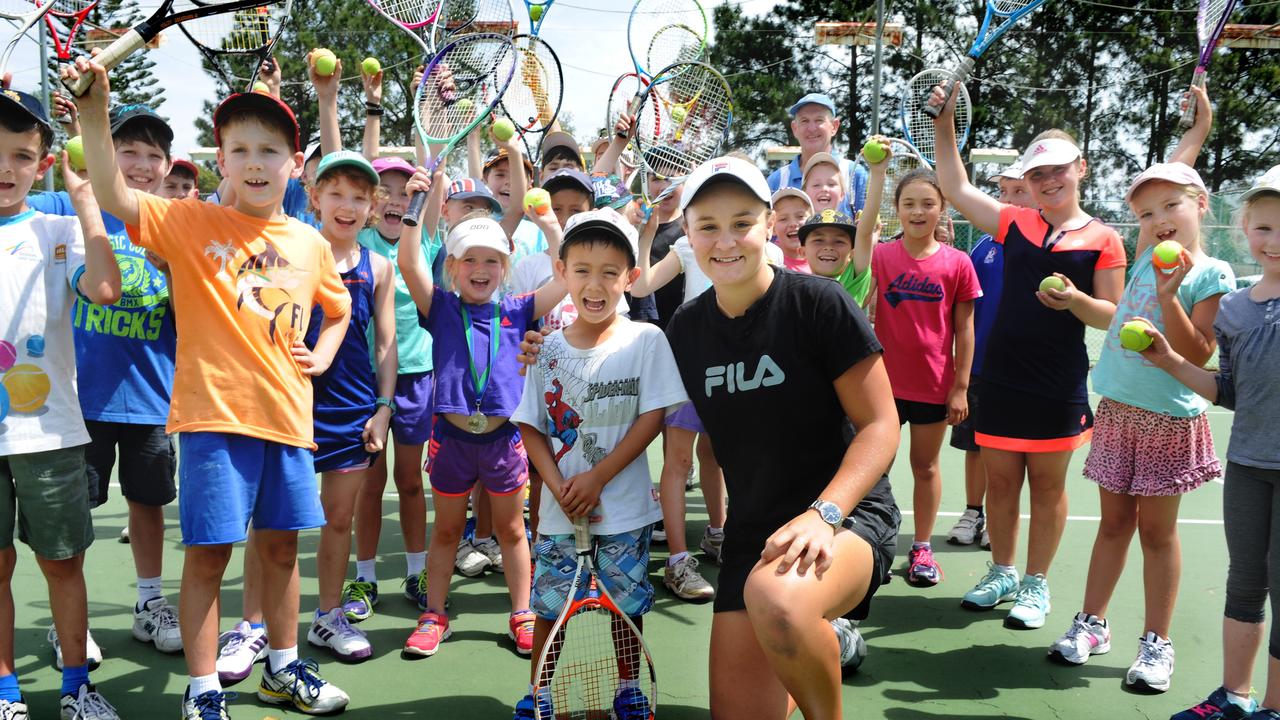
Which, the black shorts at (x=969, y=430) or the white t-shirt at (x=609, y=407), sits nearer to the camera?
the white t-shirt at (x=609, y=407)

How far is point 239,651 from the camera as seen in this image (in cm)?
364

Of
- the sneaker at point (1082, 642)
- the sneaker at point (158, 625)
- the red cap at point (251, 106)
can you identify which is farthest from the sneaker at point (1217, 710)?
the sneaker at point (158, 625)

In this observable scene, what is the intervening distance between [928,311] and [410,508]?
2751mm

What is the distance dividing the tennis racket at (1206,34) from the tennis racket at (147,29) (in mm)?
3670

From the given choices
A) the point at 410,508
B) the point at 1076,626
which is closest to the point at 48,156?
the point at 410,508

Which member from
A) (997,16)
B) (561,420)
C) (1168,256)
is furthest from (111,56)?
(997,16)

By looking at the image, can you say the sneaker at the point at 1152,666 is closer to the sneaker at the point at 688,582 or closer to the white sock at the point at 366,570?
the sneaker at the point at 688,582

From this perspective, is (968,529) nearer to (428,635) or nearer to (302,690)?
(428,635)

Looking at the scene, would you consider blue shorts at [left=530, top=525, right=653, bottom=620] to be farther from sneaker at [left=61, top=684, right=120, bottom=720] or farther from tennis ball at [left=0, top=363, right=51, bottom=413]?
tennis ball at [left=0, top=363, right=51, bottom=413]

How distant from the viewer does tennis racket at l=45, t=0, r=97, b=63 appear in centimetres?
392

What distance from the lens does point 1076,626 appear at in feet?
12.5

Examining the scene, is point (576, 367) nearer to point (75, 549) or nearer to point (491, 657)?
point (491, 657)

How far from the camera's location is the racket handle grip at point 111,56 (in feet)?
8.72

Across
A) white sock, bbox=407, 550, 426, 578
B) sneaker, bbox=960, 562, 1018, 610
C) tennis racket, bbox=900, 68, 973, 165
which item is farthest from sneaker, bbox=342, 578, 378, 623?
tennis racket, bbox=900, 68, 973, 165
